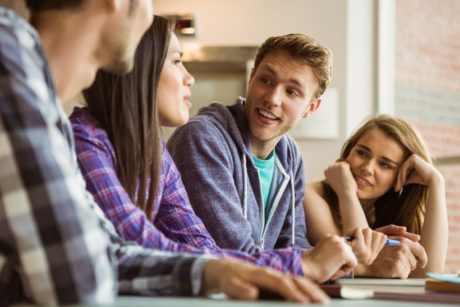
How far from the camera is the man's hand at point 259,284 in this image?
98cm

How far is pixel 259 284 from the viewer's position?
0.99 m

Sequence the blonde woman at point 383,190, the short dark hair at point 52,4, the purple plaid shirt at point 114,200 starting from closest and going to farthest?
1. the short dark hair at point 52,4
2. the purple plaid shirt at point 114,200
3. the blonde woman at point 383,190

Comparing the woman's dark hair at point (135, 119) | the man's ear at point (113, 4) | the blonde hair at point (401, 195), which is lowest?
the blonde hair at point (401, 195)

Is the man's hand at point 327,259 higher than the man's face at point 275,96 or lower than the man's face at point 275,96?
lower

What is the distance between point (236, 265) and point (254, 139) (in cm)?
131

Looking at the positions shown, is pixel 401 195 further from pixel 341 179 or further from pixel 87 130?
pixel 87 130

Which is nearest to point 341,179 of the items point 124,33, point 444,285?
point 444,285

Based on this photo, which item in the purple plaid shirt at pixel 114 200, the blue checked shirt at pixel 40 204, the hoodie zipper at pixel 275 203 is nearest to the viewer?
the blue checked shirt at pixel 40 204

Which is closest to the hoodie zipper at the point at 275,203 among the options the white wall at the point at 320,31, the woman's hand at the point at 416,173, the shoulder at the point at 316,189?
the shoulder at the point at 316,189

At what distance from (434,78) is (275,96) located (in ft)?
8.90

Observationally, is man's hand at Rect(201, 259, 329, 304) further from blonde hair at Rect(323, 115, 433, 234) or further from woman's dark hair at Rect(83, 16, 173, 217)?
blonde hair at Rect(323, 115, 433, 234)

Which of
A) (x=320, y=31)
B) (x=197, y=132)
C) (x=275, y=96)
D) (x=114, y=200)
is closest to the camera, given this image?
(x=114, y=200)

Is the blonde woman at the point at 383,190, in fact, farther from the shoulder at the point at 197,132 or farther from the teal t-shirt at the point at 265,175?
the shoulder at the point at 197,132

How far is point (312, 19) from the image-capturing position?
13.3 ft
